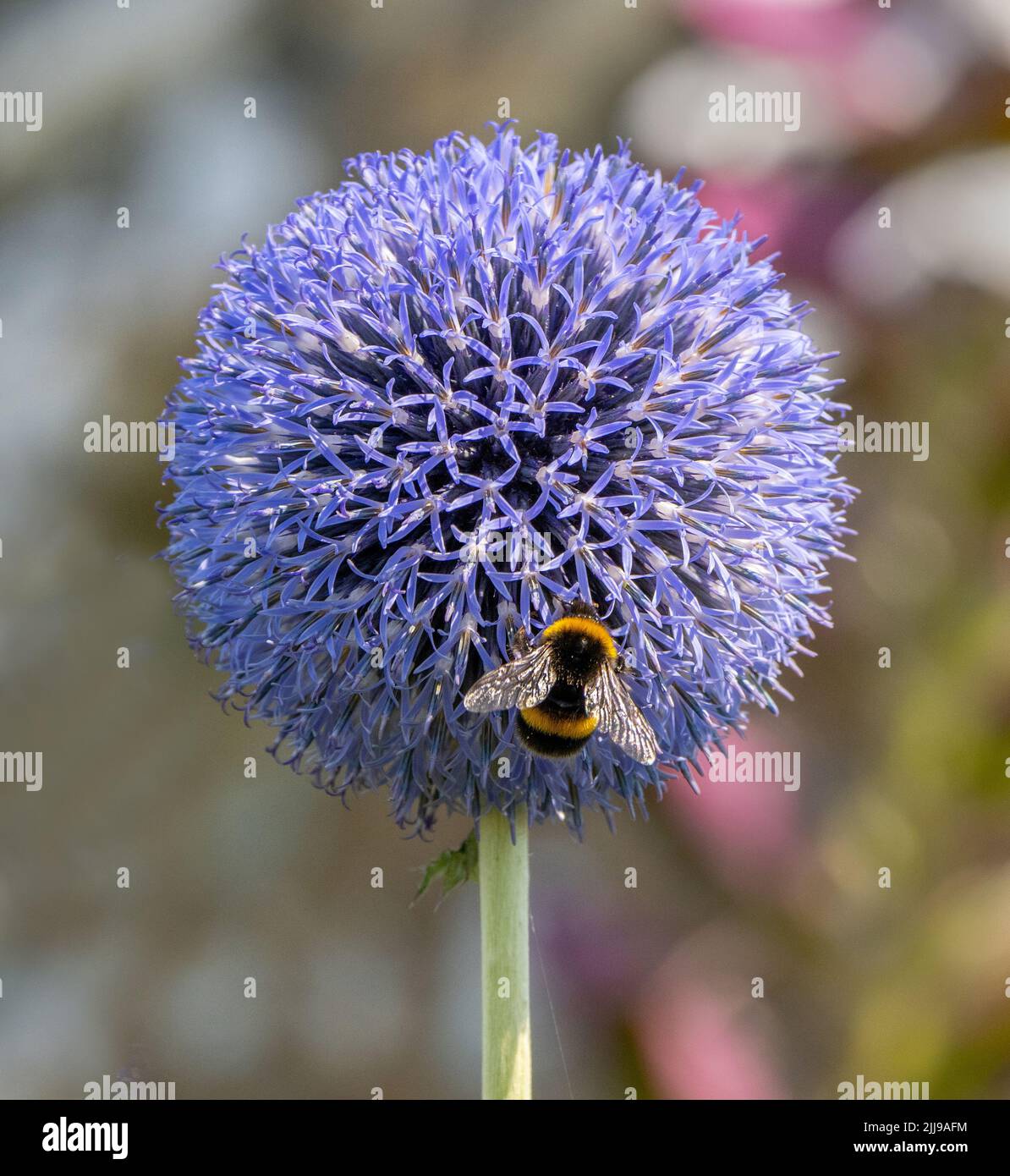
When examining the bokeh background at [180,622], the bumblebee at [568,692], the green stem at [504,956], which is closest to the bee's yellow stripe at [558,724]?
the bumblebee at [568,692]

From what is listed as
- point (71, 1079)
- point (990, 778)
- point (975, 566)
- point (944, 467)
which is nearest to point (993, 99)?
point (944, 467)

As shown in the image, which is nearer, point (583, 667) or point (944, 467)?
point (583, 667)

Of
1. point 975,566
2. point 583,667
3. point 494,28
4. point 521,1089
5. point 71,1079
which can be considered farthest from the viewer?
point 494,28

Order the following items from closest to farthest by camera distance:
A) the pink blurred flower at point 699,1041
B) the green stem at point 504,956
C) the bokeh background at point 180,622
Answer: the green stem at point 504,956
the pink blurred flower at point 699,1041
the bokeh background at point 180,622

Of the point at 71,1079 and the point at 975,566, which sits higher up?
the point at 975,566

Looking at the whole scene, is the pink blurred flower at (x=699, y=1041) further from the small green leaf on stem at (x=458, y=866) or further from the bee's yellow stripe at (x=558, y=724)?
the bee's yellow stripe at (x=558, y=724)

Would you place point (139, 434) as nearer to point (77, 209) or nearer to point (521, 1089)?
point (77, 209)

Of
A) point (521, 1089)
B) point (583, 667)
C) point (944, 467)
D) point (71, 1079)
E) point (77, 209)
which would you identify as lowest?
point (71, 1079)

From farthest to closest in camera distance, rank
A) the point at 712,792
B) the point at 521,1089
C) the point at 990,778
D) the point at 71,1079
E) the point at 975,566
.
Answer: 1. the point at 71,1079
2. the point at 712,792
3. the point at 975,566
4. the point at 990,778
5. the point at 521,1089
